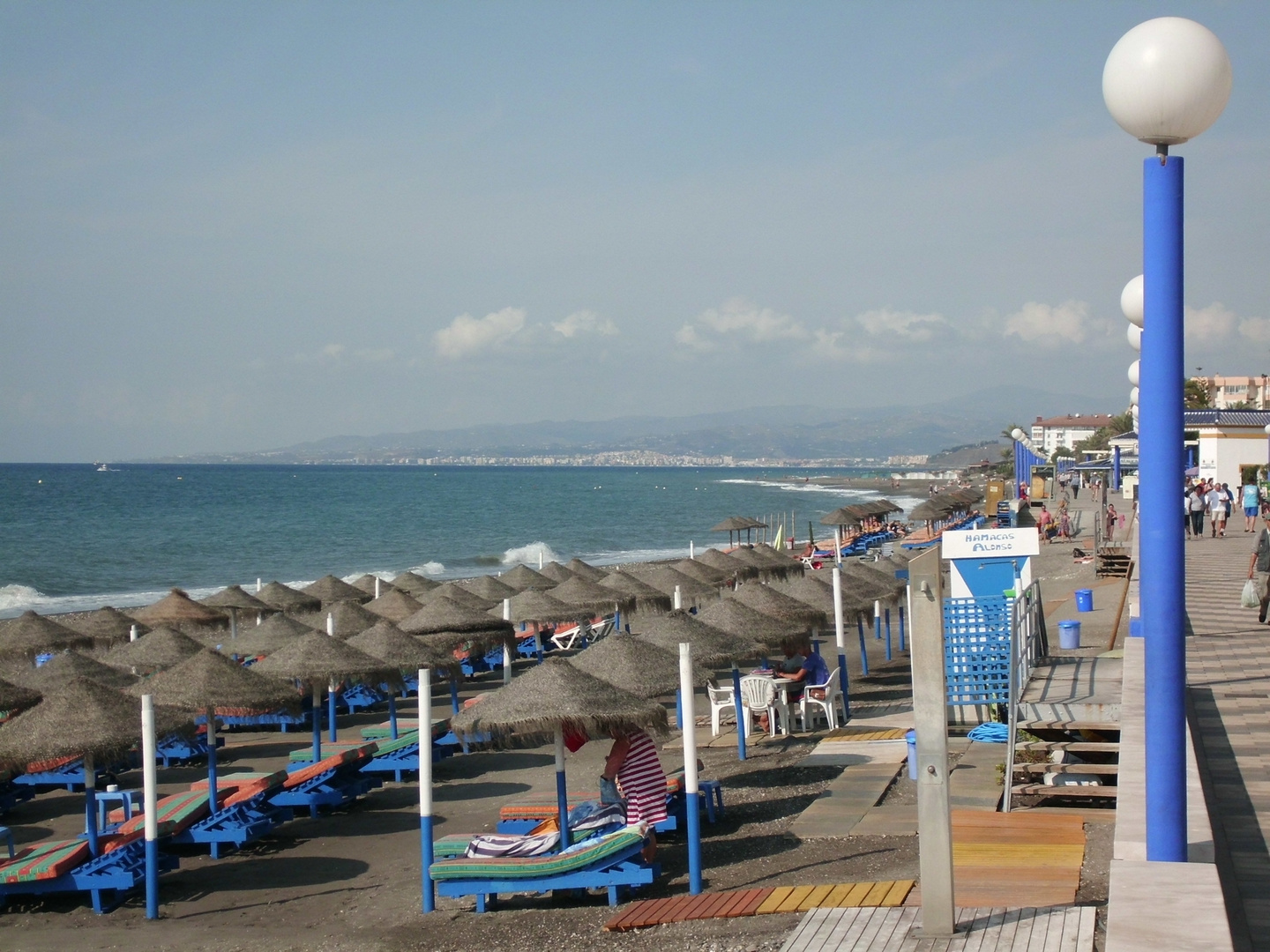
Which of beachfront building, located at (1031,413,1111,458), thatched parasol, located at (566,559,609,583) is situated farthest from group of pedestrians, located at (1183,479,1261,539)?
beachfront building, located at (1031,413,1111,458)

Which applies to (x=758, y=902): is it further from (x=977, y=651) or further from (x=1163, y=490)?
(x=977, y=651)

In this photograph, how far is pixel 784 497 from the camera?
431 ft

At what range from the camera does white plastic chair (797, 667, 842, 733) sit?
13.3 m

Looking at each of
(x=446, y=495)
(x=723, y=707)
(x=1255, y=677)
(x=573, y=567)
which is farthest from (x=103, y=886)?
(x=446, y=495)

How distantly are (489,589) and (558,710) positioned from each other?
12.4m

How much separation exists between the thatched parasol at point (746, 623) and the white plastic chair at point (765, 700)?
0.71 metres

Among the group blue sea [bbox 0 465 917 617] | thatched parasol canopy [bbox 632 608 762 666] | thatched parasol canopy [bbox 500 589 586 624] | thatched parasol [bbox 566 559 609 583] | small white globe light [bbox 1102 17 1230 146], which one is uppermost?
small white globe light [bbox 1102 17 1230 146]

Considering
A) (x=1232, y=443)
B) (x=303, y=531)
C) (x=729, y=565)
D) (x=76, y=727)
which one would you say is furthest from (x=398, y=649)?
(x=303, y=531)

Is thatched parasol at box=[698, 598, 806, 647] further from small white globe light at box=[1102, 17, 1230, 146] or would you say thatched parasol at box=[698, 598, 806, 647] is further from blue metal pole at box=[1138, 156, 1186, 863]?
small white globe light at box=[1102, 17, 1230, 146]

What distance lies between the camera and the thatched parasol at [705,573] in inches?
799

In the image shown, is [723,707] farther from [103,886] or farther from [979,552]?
[103,886]

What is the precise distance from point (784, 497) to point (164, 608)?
11615cm

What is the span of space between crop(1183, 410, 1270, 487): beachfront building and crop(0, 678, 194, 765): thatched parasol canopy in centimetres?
3541

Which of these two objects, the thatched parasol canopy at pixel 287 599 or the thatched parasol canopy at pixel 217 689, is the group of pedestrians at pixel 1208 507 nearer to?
the thatched parasol canopy at pixel 287 599
